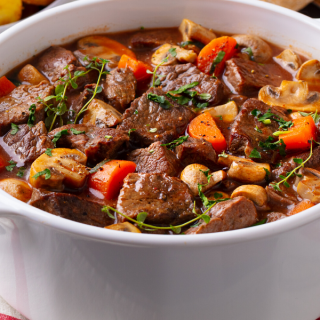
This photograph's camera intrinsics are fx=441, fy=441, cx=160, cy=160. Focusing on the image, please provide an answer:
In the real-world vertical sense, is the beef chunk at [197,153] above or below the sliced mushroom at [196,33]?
below

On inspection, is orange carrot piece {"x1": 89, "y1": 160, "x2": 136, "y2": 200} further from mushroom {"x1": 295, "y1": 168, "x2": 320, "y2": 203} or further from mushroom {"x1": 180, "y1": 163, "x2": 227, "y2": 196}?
mushroom {"x1": 295, "y1": 168, "x2": 320, "y2": 203}

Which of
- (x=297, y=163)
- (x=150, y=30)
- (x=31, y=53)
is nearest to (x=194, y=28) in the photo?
(x=150, y=30)

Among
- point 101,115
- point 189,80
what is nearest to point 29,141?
point 101,115

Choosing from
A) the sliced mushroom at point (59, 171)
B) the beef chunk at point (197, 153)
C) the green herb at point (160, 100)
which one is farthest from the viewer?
the green herb at point (160, 100)

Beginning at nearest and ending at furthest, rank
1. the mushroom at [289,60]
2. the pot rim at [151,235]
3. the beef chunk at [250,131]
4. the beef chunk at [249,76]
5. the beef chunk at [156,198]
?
the pot rim at [151,235]
the beef chunk at [156,198]
the beef chunk at [250,131]
the beef chunk at [249,76]
the mushroom at [289,60]

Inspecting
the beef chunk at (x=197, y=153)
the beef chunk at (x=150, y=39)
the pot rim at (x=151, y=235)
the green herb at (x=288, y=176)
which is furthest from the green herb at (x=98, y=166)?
the beef chunk at (x=150, y=39)

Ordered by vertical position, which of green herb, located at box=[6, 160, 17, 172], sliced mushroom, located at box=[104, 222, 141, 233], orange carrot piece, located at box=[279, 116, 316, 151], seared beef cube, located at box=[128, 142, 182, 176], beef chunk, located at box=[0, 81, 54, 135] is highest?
beef chunk, located at box=[0, 81, 54, 135]

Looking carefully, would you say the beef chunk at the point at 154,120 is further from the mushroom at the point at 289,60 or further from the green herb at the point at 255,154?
the mushroom at the point at 289,60

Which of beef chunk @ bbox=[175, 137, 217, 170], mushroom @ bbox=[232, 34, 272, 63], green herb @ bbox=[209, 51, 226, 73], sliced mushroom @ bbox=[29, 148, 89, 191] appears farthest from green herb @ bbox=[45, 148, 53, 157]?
mushroom @ bbox=[232, 34, 272, 63]
